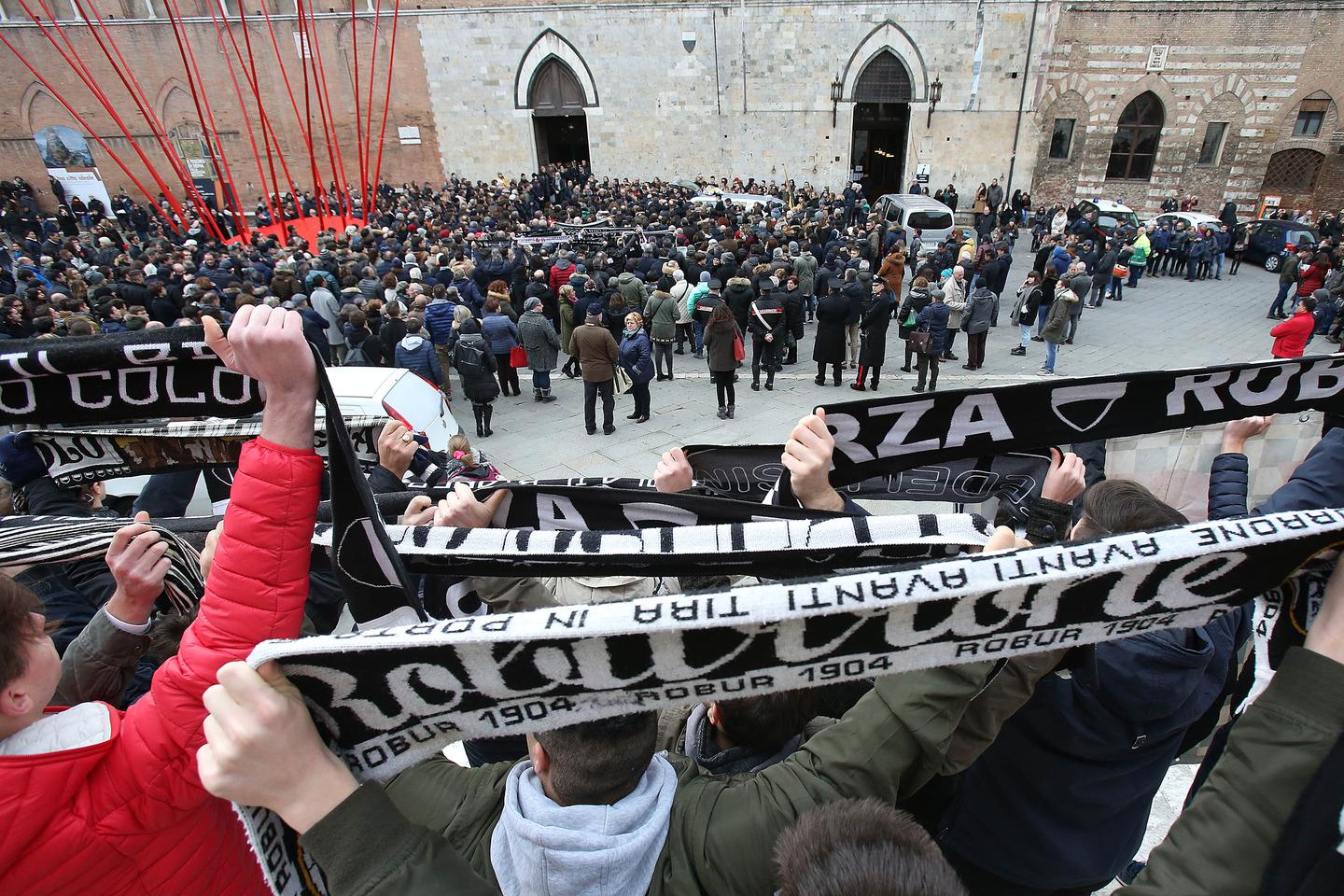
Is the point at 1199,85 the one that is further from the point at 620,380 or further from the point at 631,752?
the point at 631,752

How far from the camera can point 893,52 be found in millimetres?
25078

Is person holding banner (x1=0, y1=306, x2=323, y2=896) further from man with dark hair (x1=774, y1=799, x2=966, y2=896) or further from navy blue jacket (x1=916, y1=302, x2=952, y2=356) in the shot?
navy blue jacket (x1=916, y1=302, x2=952, y2=356)

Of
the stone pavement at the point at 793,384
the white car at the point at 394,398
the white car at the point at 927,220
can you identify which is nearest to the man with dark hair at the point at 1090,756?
the stone pavement at the point at 793,384

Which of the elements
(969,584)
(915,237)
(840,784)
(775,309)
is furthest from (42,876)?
(915,237)

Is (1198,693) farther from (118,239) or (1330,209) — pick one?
(1330,209)

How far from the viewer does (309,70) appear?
26844 millimetres

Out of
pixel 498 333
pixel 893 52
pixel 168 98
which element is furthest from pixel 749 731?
pixel 168 98

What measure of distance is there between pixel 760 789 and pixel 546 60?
30.3 meters

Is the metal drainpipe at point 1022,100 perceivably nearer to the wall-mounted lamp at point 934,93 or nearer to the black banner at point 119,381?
the wall-mounted lamp at point 934,93

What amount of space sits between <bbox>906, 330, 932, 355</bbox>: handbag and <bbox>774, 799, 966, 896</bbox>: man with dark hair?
8.84 metres

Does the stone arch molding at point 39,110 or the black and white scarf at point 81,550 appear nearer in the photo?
the black and white scarf at point 81,550

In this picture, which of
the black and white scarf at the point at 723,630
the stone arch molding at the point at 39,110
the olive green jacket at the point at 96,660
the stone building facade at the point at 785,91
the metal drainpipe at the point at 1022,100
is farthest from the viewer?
the stone arch molding at the point at 39,110

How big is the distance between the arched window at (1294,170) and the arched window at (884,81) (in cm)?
1218

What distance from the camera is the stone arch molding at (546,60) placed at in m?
26.1
